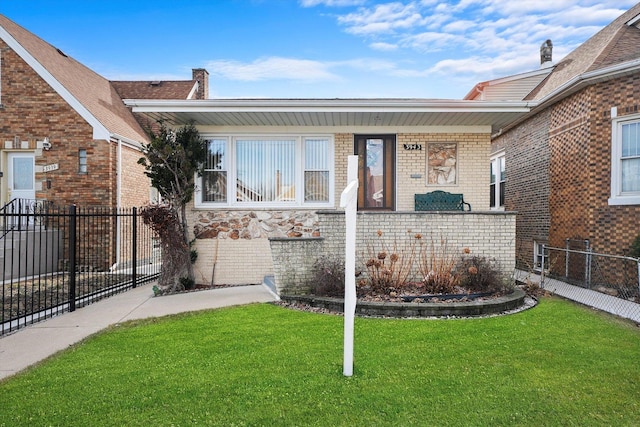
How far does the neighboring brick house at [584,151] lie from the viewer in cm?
823

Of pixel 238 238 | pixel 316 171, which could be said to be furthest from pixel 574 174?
pixel 238 238

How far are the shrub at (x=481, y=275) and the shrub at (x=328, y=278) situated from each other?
2298 millimetres

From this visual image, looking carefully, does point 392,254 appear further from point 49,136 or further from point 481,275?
point 49,136

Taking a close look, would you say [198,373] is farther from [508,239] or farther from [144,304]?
[508,239]

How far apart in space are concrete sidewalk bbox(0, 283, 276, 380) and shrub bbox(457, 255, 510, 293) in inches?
143

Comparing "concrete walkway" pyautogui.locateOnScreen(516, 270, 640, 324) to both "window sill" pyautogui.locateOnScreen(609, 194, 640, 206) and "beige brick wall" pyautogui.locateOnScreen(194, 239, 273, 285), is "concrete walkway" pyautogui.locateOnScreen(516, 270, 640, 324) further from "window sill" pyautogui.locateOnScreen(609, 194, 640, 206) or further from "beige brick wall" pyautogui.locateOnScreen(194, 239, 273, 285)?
"beige brick wall" pyautogui.locateOnScreen(194, 239, 273, 285)

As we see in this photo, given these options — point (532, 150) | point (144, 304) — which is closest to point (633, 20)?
point (532, 150)

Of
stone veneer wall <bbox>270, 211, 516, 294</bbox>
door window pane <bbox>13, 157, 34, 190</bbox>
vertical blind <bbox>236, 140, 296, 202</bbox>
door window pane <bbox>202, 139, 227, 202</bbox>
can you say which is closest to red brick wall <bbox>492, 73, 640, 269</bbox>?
stone veneer wall <bbox>270, 211, 516, 294</bbox>

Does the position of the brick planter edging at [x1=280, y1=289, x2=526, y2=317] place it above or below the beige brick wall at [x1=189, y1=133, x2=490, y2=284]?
below

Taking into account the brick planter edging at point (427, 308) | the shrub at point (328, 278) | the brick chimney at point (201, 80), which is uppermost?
the brick chimney at point (201, 80)

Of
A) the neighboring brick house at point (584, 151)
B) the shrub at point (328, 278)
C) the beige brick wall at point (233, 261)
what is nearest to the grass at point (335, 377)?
the shrub at point (328, 278)

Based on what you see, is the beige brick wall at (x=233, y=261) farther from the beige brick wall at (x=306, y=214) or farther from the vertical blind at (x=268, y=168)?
the vertical blind at (x=268, y=168)

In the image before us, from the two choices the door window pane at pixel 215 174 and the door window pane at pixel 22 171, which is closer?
the door window pane at pixel 215 174

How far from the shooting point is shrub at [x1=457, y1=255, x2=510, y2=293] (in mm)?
7273
